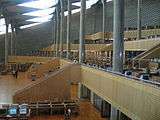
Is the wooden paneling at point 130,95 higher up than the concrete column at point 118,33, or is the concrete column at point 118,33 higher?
the concrete column at point 118,33

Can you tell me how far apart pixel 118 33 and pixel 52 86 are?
9542 mm

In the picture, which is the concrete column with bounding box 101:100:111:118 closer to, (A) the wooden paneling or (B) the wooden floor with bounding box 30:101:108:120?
(B) the wooden floor with bounding box 30:101:108:120

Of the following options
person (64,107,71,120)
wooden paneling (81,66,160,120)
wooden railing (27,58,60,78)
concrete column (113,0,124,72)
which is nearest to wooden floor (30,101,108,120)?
person (64,107,71,120)

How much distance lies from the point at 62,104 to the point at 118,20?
856 cm

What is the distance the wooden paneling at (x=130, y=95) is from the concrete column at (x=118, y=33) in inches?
40.8

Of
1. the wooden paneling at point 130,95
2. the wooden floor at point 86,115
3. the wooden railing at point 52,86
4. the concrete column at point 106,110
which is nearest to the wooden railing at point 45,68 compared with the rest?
the wooden railing at point 52,86

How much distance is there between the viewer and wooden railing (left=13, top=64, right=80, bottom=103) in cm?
2534

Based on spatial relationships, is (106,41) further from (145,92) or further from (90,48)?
(145,92)

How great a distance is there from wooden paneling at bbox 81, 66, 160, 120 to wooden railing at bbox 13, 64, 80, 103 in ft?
23.0

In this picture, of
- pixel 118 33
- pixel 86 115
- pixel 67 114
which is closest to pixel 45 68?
pixel 86 115

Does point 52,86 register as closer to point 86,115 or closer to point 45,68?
point 86,115

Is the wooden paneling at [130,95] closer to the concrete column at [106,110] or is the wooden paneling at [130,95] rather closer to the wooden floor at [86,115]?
the wooden floor at [86,115]

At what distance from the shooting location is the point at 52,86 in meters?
25.7

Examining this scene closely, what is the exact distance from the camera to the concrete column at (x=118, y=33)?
1741 cm
